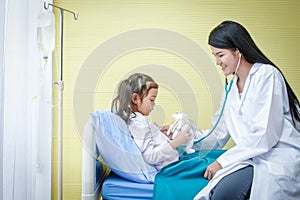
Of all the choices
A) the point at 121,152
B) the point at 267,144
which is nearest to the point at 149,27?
the point at 121,152

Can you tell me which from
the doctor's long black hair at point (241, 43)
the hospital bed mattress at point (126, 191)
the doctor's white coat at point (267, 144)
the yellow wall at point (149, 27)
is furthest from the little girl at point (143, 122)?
the yellow wall at point (149, 27)

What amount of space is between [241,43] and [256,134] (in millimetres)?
398

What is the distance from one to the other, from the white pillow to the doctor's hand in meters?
0.24

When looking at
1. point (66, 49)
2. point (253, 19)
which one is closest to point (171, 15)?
point (253, 19)

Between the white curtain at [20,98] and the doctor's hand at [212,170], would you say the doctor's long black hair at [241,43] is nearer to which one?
the doctor's hand at [212,170]

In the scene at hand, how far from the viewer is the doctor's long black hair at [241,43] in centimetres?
175

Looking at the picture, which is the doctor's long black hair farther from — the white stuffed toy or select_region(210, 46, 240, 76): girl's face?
the white stuffed toy

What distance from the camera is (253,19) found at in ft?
8.82

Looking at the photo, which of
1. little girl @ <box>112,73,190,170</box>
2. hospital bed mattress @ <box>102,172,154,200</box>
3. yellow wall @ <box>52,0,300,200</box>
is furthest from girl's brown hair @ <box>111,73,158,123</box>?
yellow wall @ <box>52,0,300,200</box>

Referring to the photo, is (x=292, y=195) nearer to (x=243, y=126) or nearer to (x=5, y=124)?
(x=243, y=126)

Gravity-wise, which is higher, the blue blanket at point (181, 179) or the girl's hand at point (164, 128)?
the girl's hand at point (164, 128)

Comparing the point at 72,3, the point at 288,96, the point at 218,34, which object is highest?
the point at 72,3

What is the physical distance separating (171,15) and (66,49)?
715 mm

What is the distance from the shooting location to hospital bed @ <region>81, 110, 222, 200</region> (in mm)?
1799
